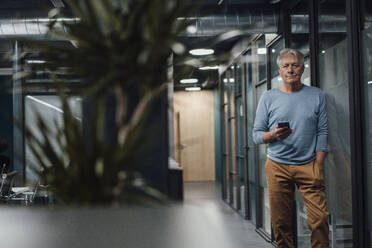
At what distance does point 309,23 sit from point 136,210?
2219 millimetres

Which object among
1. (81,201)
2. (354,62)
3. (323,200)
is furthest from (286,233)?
(81,201)

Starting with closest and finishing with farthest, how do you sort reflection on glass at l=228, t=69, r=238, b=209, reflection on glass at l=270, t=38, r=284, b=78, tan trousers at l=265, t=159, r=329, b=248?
1. tan trousers at l=265, t=159, r=329, b=248
2. reflection on glass at l=270, t=38, r=284, b=78
3. reflection on glass at l=228, t=69, r=238, b=209

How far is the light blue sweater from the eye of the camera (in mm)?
2057

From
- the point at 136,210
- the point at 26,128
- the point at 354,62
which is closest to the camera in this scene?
the point at 26,128

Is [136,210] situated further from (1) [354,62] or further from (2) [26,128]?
(1) [354,62]

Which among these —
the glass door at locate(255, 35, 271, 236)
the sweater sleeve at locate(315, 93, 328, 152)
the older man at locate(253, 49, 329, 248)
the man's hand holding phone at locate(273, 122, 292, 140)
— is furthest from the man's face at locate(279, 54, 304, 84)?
the glass door at locate(255, 35, 271, 236)

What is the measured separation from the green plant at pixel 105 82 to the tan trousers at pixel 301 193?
1.82 meters

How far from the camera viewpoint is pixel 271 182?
7.18 ft

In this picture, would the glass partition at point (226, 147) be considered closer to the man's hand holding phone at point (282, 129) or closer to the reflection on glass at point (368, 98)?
the reflection on glass at point (368, 98)

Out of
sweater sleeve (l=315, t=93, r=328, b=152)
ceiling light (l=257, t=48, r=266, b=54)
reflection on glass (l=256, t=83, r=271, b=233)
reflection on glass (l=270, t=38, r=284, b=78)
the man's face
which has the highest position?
ceiling light (l=257, t=48, r=266, b=54)

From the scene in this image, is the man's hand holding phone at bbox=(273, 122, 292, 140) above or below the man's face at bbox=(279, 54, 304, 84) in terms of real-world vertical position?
below

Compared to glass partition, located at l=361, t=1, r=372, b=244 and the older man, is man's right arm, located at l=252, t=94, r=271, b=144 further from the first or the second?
glass partition, located at l=361, t=1, r=372, b=244

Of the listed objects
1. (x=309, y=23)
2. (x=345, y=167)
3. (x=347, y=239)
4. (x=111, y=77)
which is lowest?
(x=347, y=239)

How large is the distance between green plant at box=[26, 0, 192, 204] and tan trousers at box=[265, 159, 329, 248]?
182 cm
